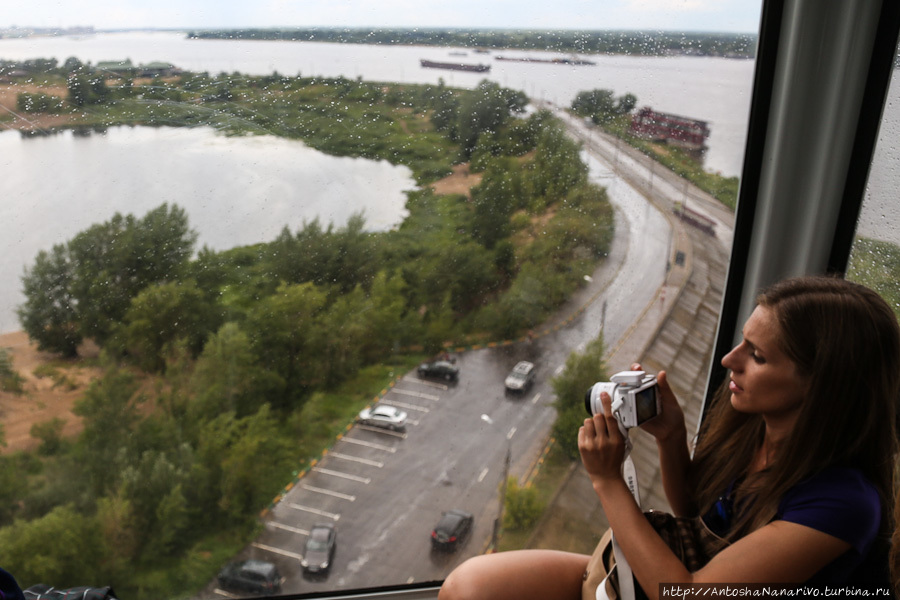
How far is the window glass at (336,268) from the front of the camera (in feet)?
5.41

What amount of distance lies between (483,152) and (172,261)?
882 mm

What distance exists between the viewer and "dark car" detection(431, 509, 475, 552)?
205 centimetres

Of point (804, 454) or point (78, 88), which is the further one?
point (78, 88)

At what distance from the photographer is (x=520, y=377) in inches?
82.0

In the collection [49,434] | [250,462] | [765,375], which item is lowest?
[250,462]

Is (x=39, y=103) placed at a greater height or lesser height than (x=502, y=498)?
greater

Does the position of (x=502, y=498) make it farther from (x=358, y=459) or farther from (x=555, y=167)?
(x=555, y=167)

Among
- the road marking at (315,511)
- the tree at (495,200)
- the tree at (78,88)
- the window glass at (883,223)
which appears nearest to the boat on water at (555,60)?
the tree at (495,200)

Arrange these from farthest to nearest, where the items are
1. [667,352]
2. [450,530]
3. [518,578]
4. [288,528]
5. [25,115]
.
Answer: [667,352], [450,530], [288,528], [25,115], [518,578]

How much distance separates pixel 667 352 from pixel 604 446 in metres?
1.06

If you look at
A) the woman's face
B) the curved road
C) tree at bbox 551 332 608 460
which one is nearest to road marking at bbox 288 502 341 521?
the curved road

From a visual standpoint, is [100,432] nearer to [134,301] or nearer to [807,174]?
[134,301]

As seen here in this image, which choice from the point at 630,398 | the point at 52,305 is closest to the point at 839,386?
the point at 630,398

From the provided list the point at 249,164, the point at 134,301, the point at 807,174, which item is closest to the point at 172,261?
the point at 134,301
